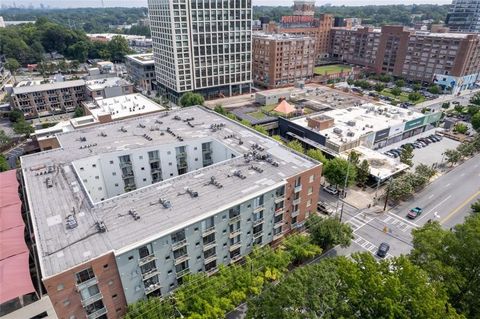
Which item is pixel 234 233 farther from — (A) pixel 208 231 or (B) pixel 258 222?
(A) pixel 208 231

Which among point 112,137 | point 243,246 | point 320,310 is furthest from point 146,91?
point 320,310

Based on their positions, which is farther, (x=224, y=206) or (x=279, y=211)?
(x=279, y=211)

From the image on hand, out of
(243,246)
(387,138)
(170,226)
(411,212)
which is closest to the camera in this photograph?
(170,226)

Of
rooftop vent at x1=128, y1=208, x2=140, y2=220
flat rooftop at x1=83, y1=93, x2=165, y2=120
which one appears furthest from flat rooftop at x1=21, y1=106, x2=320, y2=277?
flat rooftop at x1=83, y1=93, x2=165, y2=120

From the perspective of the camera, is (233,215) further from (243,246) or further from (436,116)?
(436,116)

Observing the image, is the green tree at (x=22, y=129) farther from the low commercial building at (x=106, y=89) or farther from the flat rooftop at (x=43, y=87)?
the low commercial building at (x=106, y=89)

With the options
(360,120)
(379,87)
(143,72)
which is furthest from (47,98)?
(379,87)
